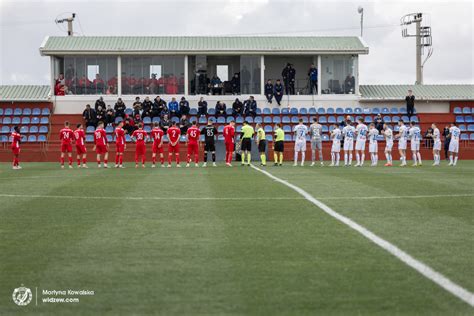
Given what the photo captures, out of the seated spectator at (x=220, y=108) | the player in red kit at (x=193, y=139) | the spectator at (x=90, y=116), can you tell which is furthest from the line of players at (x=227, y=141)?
the seated spectator at (x=220, y=108)

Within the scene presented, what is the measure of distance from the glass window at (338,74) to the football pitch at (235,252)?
3360 cm

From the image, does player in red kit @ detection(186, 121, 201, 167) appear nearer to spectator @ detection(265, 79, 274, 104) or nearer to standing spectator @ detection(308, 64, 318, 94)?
spectator @ detection(265, 79, 274, 104)

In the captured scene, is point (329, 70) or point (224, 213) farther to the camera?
point (329, 70)

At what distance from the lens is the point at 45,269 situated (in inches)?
337

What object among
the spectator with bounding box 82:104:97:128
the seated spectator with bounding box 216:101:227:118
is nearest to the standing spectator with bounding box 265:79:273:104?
the seated spectator with bounding box 216:101:227:118

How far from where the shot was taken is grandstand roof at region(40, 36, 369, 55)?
49531mm

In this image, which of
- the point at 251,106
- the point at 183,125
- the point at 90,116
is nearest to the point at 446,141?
the point at 251,106

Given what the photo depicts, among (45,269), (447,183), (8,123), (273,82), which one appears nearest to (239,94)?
(273,82)

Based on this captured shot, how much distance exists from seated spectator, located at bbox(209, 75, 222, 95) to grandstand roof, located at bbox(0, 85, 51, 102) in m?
10.5

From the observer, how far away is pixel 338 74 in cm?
5072

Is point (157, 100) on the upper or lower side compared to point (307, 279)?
upper

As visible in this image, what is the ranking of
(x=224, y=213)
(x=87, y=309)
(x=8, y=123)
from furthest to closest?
(x=8, y=123) → (x=224, y=213) → (x=87, y=309)

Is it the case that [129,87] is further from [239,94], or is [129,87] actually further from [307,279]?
[307,279]

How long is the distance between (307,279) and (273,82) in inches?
1722
